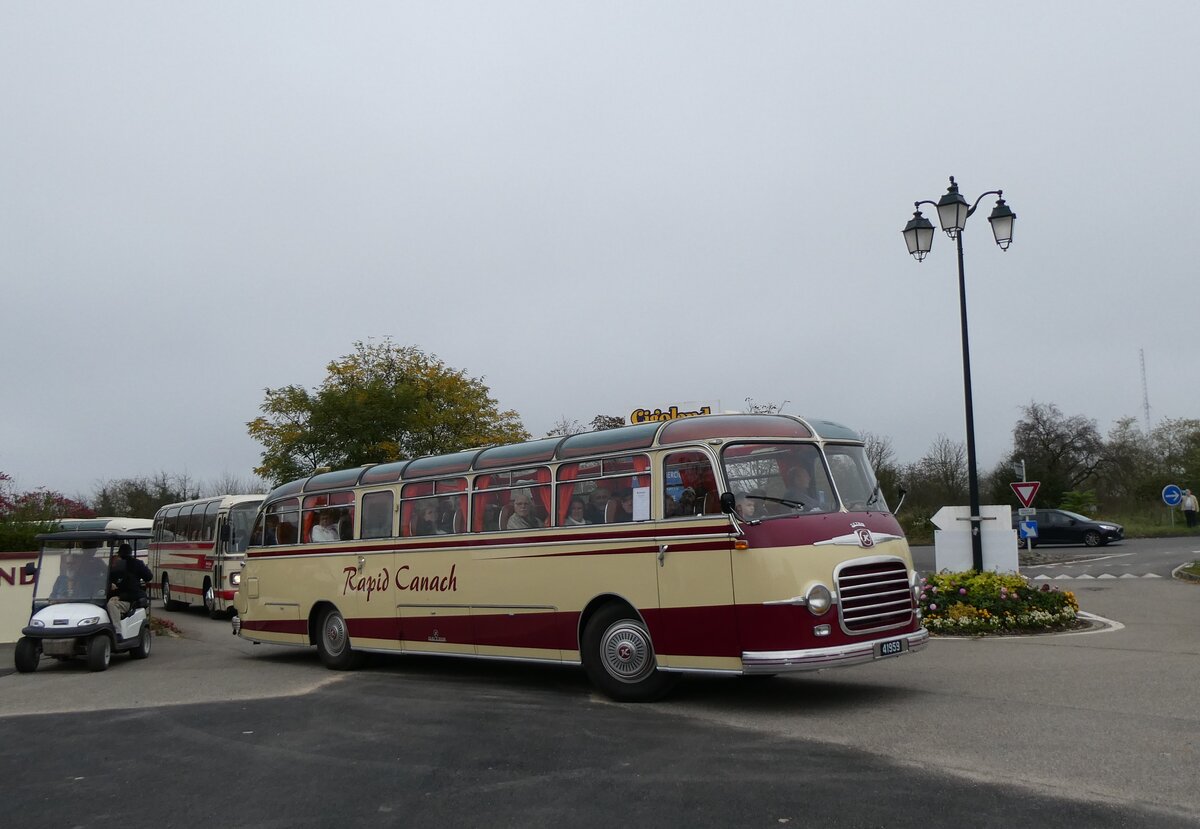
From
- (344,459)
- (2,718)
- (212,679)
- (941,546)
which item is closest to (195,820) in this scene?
(2,718)

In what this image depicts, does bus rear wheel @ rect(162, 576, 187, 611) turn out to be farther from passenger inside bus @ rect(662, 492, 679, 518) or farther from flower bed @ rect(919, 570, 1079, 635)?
passenger inside bus @ rect(662, 492, 679, 518)

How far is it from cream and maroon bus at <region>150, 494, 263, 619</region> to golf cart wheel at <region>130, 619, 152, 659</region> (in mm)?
5333

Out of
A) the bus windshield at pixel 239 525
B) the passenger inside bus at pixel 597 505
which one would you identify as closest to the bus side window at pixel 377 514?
the passenger inside bus at pixel 597 505

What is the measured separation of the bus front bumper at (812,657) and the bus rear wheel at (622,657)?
1.23 metres

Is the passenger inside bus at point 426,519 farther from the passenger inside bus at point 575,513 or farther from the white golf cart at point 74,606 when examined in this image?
the white golf cart at point 74,606

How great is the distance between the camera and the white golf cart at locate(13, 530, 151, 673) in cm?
1462

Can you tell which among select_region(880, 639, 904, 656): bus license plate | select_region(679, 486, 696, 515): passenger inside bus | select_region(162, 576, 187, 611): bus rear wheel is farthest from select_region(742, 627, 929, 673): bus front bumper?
select_region(162, 576, 187, 611): bus rear wheel

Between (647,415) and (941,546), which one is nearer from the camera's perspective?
(941,546)

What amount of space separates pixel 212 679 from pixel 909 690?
8951mm

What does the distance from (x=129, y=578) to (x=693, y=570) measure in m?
10.3

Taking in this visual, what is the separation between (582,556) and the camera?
10.9 meters

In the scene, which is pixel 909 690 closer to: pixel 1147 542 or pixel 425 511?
pixel 425 511

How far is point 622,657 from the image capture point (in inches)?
409

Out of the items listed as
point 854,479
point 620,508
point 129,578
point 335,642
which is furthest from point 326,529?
point 854,479
